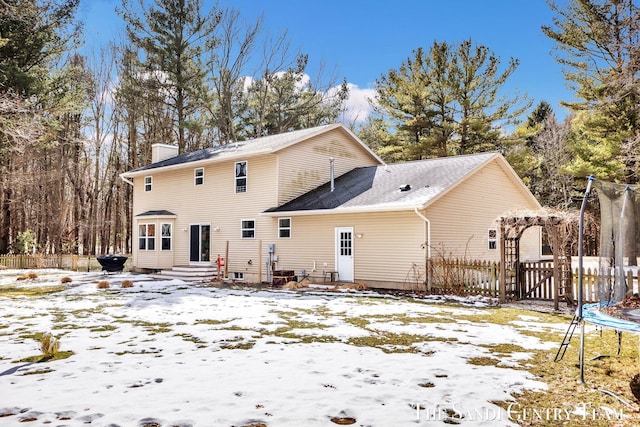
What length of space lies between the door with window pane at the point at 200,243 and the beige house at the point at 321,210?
0.16ft

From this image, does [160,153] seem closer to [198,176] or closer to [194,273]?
[198,176]

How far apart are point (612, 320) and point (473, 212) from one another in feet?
41.5

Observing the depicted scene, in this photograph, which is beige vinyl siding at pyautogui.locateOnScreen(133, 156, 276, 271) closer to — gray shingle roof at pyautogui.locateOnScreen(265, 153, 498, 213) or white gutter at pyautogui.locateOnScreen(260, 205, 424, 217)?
white gutter at pyautogui.locateOnScreen(260, 205, 424, 217)

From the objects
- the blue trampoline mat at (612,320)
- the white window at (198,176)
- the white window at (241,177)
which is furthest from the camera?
the white window at (198,176)

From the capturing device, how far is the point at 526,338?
7.55m

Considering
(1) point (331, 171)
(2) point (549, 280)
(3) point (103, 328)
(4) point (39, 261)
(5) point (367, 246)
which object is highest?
(1) point (331, 171)

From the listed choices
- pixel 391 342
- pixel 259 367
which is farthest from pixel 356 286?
pixel 259 367

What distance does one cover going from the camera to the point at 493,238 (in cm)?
1855

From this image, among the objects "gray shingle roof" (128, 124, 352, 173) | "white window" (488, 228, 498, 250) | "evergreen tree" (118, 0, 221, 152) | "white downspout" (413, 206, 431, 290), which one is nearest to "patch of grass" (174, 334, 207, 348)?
"white downspout" (413, 206, 431, 290)

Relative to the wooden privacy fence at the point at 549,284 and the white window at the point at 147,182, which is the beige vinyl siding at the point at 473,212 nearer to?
the wooden privacy fence at the point at 549,284

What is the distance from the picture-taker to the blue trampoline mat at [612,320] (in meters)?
4.68

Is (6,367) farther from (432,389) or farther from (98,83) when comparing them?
(98,83)

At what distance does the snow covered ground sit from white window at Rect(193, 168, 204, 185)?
11524 millimetres

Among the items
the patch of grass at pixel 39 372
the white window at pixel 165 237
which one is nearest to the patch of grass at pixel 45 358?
the patch of grass at pixel 39 372
